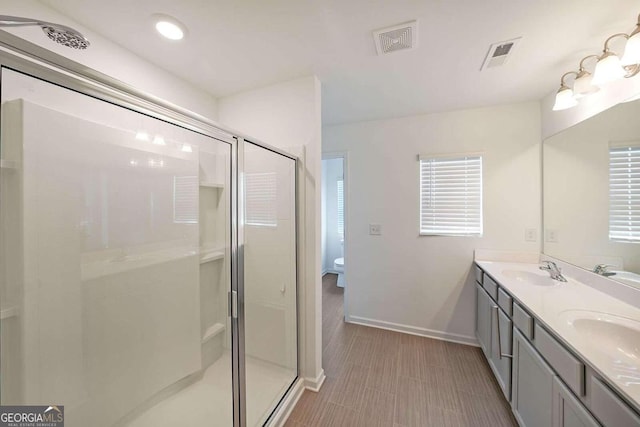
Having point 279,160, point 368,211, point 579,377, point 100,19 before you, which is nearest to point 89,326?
point 279,160

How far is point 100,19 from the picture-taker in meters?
1.26

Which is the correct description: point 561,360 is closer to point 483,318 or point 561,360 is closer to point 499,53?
point 483,318

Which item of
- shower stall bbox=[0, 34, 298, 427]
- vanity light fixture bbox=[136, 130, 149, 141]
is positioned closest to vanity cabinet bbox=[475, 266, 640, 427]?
shower stall bbox=[0, 34, 298, 427]

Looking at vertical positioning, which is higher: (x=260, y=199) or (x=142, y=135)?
(x=142, y=135)

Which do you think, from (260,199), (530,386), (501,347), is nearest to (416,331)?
(501,347)

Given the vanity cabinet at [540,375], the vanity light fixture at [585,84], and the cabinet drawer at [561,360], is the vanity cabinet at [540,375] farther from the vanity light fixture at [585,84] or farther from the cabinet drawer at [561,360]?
the vanity light fixture at [585,84]

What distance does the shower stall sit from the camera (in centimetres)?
74

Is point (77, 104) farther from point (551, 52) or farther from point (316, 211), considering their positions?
point (551, 52)

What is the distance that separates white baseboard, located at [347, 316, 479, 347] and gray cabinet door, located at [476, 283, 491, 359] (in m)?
0.16

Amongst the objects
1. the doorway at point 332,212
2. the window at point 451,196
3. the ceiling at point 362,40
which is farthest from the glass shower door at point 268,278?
the doorway at point 332,212

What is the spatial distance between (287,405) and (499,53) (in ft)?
9.30

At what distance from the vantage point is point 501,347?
1.68 metres

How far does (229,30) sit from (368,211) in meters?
2.11

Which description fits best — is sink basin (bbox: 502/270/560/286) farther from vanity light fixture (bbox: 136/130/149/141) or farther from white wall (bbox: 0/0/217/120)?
white wall (bbox: 0/0/217/120)
